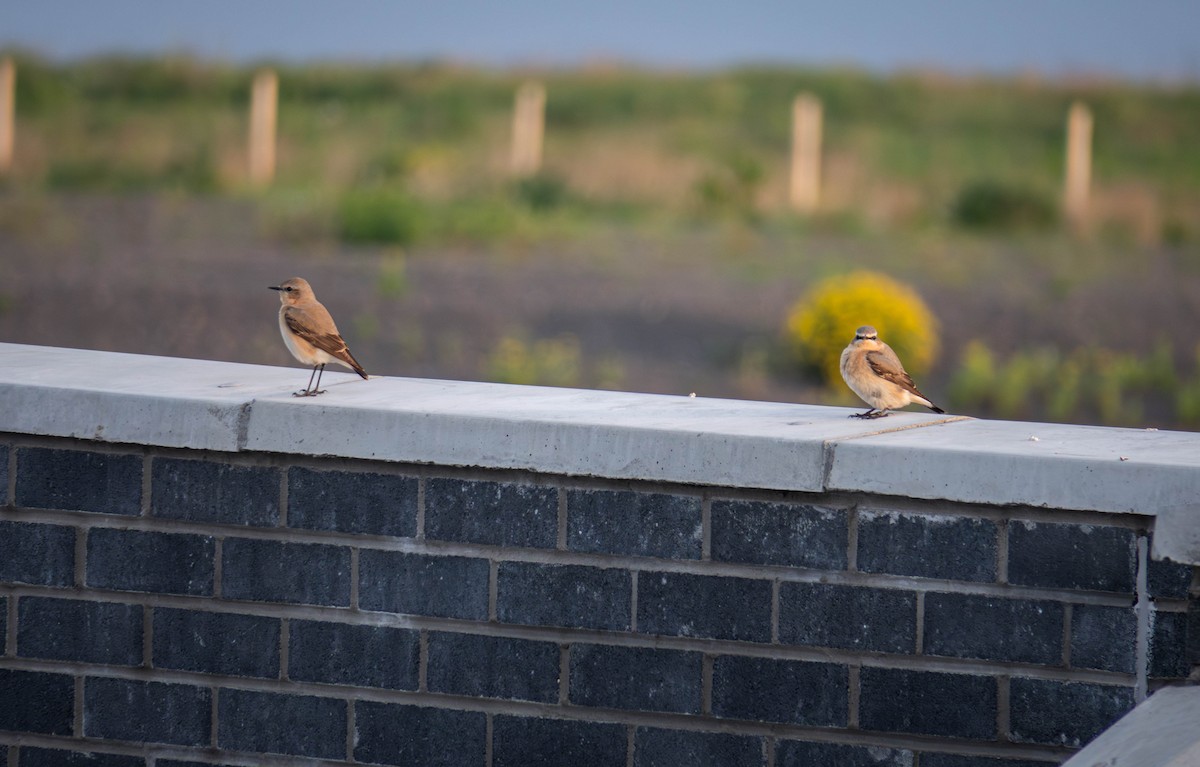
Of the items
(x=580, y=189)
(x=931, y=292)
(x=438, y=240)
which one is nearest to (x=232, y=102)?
(x=580, y=189)

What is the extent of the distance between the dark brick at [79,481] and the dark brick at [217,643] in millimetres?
321

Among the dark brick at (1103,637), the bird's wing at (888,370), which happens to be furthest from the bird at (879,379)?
the dark brick at (1103,637)

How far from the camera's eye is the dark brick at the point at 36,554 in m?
3.73

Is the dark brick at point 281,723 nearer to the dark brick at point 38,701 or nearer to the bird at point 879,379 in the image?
the dark brick at point 38,701

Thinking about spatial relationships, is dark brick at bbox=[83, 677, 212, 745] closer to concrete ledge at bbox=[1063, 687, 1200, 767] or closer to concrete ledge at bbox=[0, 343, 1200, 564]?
concrete ledge at bbox=[0, 343, 1200, 564]

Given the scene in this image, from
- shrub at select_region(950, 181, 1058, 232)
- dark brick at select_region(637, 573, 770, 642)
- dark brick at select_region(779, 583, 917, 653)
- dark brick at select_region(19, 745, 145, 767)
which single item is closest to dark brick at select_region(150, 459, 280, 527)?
dark brick at select_region(19, 745, 145, 767)

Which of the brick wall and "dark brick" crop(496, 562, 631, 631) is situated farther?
"dark brick" crop(496, 562, 631, 631)

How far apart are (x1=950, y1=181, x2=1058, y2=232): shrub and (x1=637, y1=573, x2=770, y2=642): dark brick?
19.8 meters

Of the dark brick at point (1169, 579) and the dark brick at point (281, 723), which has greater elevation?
the dark brick at point (1169, 579)

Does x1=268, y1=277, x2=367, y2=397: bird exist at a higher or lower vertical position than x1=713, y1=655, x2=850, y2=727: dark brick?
higher

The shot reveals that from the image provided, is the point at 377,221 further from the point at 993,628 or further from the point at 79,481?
the point at 993,628

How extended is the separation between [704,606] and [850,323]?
9507 mm

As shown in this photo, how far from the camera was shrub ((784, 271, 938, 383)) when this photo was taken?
12672 mm

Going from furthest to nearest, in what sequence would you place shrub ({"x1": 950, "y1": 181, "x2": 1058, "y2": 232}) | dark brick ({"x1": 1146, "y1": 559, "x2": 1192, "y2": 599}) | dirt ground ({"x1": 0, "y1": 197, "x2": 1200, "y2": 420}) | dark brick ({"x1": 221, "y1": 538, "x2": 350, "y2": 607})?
shrub ({"x1": 950, "y1": 181, "x2": 1058, "y2": 232}), dirt ground ({"x1": 0, "y1": 197, "x2": 1200, "y2": 420}), dark brick ({"x1": 221, "y1": 538, "x2": 350, "y2": 607}), dark brick ({"x1": 1146, "y1": 559, "x2": 1192, "y2": 599})
